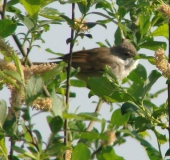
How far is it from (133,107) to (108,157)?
1.19 feet

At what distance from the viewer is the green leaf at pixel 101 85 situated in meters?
2.56

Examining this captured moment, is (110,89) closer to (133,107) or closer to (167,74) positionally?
(133,107)

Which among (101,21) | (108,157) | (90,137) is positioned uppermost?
(101,21)

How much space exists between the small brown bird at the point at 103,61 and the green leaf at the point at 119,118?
14.1 feet

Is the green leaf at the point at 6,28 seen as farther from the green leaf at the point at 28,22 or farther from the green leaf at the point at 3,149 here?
the green leaf at the point at 3,149

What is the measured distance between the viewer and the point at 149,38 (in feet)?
12.0

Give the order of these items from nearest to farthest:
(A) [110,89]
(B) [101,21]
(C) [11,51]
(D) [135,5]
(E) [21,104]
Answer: (E) [21,104] → (C) [11,51] → (A) [110,89] → (B) [101,21] → (D) [135,5]

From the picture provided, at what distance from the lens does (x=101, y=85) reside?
257 centimetres

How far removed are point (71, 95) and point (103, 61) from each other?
440 centimetres

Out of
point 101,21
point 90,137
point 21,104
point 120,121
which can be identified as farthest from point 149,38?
point 21,104

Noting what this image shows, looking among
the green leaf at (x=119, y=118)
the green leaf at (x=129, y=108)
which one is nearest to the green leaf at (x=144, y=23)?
the green leaf at (x=129, y=108)

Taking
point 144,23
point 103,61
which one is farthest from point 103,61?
point 144,23

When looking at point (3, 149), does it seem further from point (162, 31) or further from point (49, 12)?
point (162, 31)

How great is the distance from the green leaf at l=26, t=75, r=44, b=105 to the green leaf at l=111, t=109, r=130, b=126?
0.68 metres
